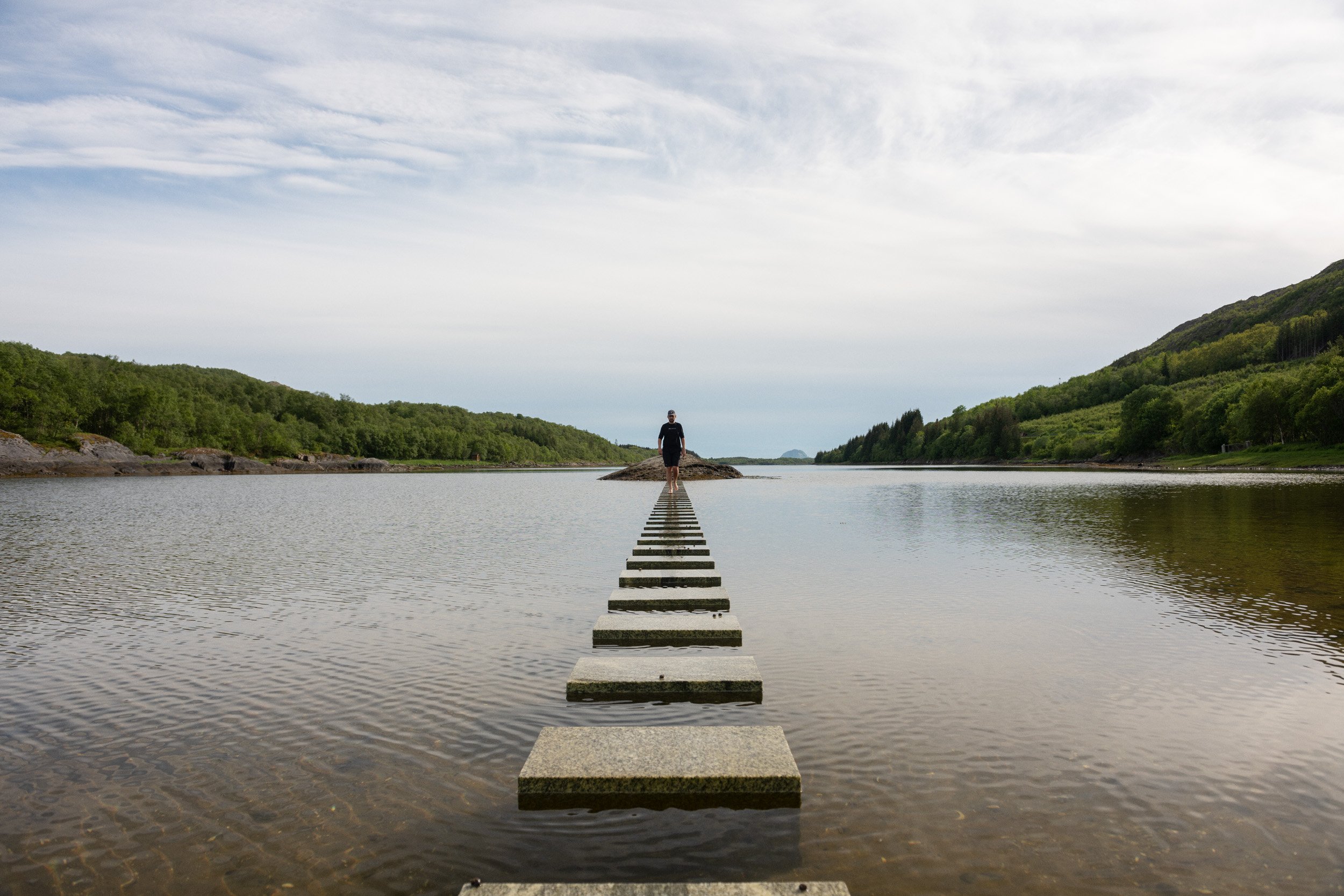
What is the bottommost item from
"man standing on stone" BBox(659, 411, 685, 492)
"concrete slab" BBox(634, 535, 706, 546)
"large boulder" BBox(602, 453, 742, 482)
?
"concrete slab" BBox(634, 535, 706, 546)

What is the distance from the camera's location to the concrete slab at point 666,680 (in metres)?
7.41

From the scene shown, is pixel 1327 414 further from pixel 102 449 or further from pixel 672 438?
pixel 102 449

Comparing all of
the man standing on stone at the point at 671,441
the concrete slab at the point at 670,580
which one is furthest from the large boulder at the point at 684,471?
the concrete slab at the point at 670,580

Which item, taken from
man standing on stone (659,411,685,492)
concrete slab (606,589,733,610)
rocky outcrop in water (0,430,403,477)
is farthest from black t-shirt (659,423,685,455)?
rocky outcrop in water (0,430,403,477)

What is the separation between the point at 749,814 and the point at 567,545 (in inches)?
637

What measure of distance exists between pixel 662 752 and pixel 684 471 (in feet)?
225

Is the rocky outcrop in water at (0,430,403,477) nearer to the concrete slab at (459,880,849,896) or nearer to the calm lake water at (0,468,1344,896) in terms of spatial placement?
the calm lake water at (0,468,1344,896)

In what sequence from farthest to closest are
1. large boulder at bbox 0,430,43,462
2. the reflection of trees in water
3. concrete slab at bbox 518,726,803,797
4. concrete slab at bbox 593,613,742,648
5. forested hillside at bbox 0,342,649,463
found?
1. forested hillside at bbox 0,342,649,463
2. large boulder at bbox 0,430,43,462
3. the reflection of trees in water
4. concrete slab at bbox 593,613,742,648
5. concrete slab at bbox 518,726,803,797

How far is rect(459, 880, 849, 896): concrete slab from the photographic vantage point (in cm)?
386

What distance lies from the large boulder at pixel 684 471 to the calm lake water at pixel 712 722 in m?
53.2

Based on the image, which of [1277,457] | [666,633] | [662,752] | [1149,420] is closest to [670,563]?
[666,633]

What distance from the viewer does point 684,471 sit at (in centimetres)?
7419

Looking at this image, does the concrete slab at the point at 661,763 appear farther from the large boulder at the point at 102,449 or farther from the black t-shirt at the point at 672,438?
the large boulder at the point at 102,449

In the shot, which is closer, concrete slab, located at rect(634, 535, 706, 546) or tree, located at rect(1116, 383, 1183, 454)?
concrete slab, located at rect(634, 535, 706, 546)
